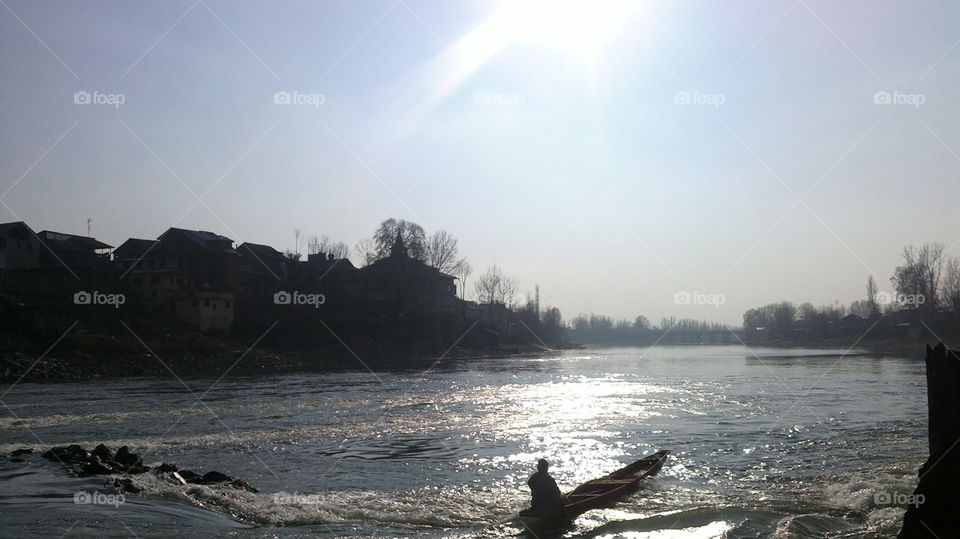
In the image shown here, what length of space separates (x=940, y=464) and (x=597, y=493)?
23.7 feet

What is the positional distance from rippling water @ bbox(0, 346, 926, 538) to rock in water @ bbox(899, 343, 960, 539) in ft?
10.5

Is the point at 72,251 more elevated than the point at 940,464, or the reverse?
the point at 72,251

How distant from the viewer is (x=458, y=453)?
22672 millimetres

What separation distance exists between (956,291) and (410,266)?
9608 cm

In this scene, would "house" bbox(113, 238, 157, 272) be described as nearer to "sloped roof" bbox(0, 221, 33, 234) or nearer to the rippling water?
"sloped roof" bbox(0, 221, 33, 234)

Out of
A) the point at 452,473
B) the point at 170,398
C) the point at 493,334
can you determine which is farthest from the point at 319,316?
the point at 452,473

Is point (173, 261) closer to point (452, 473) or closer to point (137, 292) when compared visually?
point (137, 292)

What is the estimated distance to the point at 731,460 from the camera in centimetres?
2162

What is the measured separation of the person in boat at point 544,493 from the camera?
14.0 metres

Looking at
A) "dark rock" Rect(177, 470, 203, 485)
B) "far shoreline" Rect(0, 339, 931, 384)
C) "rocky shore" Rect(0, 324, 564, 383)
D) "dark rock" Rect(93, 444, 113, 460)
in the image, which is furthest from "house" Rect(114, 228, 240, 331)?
"dark rock" Rect(177, 470, 203, 485)

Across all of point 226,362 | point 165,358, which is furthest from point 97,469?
point 226,362

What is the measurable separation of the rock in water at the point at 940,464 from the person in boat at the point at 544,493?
620cm

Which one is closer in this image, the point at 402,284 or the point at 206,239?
the point at 206,239

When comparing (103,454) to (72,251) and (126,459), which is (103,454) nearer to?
(126,459)
